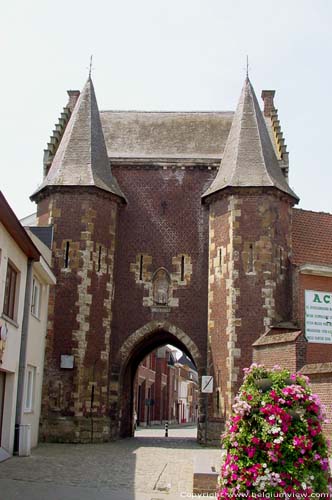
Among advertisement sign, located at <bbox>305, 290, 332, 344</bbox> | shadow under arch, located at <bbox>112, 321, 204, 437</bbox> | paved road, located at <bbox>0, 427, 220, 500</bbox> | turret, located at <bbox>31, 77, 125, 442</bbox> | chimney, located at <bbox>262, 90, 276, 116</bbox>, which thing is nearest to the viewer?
paved road, located at <bbox>0, 427, 220, 500</bbox>

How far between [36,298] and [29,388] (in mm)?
2982

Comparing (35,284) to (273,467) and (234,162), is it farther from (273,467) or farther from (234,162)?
(273,467)

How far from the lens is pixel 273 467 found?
7.52 m

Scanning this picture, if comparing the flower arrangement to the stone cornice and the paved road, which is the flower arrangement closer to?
the paved road

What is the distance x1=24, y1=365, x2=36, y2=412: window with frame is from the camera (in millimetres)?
21578

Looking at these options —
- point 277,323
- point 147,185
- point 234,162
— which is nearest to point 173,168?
point 147,185

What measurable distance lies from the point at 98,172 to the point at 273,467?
21083mm

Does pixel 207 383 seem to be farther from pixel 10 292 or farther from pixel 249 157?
pixel 10 292

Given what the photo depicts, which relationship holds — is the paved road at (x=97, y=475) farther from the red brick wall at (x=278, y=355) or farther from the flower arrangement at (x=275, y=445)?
Answer: the red brick wall at (x=278, y=355)

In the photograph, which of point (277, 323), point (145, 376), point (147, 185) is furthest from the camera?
point (145, 376)

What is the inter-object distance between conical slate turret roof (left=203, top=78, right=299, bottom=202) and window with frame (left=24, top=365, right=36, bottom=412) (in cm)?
1012

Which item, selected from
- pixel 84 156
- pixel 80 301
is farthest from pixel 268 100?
pixel 80 301

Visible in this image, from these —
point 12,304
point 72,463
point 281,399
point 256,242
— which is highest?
point 256,242

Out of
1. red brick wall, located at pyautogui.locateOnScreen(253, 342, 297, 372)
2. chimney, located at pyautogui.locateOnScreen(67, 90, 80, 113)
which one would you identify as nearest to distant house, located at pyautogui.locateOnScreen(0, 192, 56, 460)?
red brick wall, located at pyautogui.locateOnScreen(253, 342, 297, 372)
